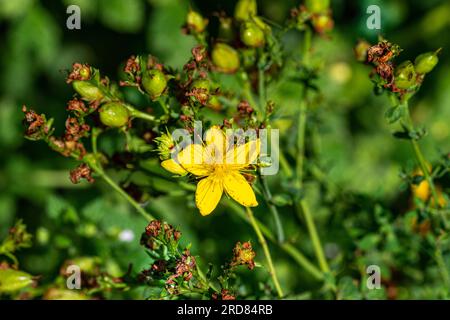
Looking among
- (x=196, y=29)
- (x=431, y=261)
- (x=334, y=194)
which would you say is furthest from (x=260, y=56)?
(x=431, y=261)

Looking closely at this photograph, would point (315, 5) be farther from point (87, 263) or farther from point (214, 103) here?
point (87, 263)

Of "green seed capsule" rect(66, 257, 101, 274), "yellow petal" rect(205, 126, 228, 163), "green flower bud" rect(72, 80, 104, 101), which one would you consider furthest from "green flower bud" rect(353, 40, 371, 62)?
"green seed capsule" rect(66, 257, 101, 274)

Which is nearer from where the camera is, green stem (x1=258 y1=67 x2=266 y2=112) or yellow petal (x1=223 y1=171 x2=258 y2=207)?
yellow petal (x1=223 y1=171 x2=258 y2=207)

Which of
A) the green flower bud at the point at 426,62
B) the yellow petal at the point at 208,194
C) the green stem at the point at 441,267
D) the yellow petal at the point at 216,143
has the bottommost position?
the green stem at the point at 441,267

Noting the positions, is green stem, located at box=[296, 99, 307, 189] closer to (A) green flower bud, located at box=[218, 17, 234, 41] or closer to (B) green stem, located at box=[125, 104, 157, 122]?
(A) green flower bud, located at box=[218, 17, 234, 41]

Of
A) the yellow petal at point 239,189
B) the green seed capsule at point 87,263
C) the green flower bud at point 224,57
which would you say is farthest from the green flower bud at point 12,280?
the green flower bud at point 224,57

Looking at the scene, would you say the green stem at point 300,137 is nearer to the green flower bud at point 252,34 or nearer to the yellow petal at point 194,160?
the green flower bud at point 252,34
